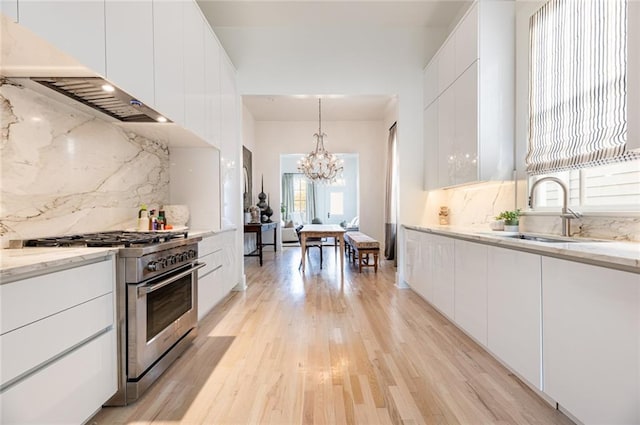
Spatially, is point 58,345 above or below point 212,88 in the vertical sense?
below

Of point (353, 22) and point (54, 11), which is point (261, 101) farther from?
point (54, 11)

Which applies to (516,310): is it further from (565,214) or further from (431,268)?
(431,268)

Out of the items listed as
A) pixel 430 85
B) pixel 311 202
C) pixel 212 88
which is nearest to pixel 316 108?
pixel 430 85

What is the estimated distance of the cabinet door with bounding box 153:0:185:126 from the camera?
2.12m

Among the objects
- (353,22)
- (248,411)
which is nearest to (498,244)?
(248,411)

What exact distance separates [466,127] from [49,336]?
130 inches

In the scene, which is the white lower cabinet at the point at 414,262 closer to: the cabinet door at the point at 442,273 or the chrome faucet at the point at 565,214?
the cabinet door at the point at 442,273

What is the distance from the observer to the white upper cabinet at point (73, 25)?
3.95ft

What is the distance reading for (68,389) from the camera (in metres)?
1.30

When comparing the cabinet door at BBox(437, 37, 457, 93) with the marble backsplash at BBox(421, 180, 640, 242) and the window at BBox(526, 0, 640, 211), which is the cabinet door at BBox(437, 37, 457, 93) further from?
the marble backsplash at BBox(421, 180, 640, 242)

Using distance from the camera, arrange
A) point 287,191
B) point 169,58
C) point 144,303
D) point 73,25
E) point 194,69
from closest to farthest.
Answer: point 73,25
point 144,303
point 169,58
point 194,69
point 287,191

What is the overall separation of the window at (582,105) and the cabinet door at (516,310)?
71cm

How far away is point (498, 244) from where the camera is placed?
196cm

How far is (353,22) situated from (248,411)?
4.29 meters
